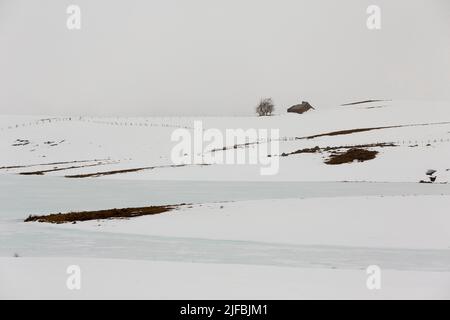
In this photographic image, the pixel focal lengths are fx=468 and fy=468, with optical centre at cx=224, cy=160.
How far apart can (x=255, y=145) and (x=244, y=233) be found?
49.9m

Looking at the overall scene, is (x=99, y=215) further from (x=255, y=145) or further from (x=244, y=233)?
(x=255, y=145)

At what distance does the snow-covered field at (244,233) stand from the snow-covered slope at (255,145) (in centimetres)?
48

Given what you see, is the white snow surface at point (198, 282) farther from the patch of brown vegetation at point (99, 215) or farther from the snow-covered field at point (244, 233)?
the patch of brown vegetation at point (99, 215)

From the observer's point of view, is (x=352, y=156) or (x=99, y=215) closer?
(x=99, y=215)

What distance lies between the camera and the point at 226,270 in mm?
14820

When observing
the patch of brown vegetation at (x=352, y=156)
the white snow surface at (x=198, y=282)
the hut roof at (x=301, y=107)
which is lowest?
the patch of brown vegetation at (x=352, y=156)

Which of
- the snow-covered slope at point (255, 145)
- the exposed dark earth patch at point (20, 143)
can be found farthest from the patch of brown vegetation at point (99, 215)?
the exposed dark earth patch at point (20, 143)

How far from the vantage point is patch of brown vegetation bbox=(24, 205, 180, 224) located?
84.6ft

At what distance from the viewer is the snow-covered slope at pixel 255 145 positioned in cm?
4922

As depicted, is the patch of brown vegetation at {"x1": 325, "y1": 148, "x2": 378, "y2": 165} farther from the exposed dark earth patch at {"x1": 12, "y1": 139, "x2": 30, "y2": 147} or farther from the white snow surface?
the exposed dark earth patch at {"x1": 12, "y1": 139, "x2": 30, "y2": 147}

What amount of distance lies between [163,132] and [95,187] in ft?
158

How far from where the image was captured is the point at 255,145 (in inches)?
2795

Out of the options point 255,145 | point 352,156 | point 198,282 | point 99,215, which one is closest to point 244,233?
point 198,282

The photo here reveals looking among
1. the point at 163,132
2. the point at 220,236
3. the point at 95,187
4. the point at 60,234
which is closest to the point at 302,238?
the point at 220,236
